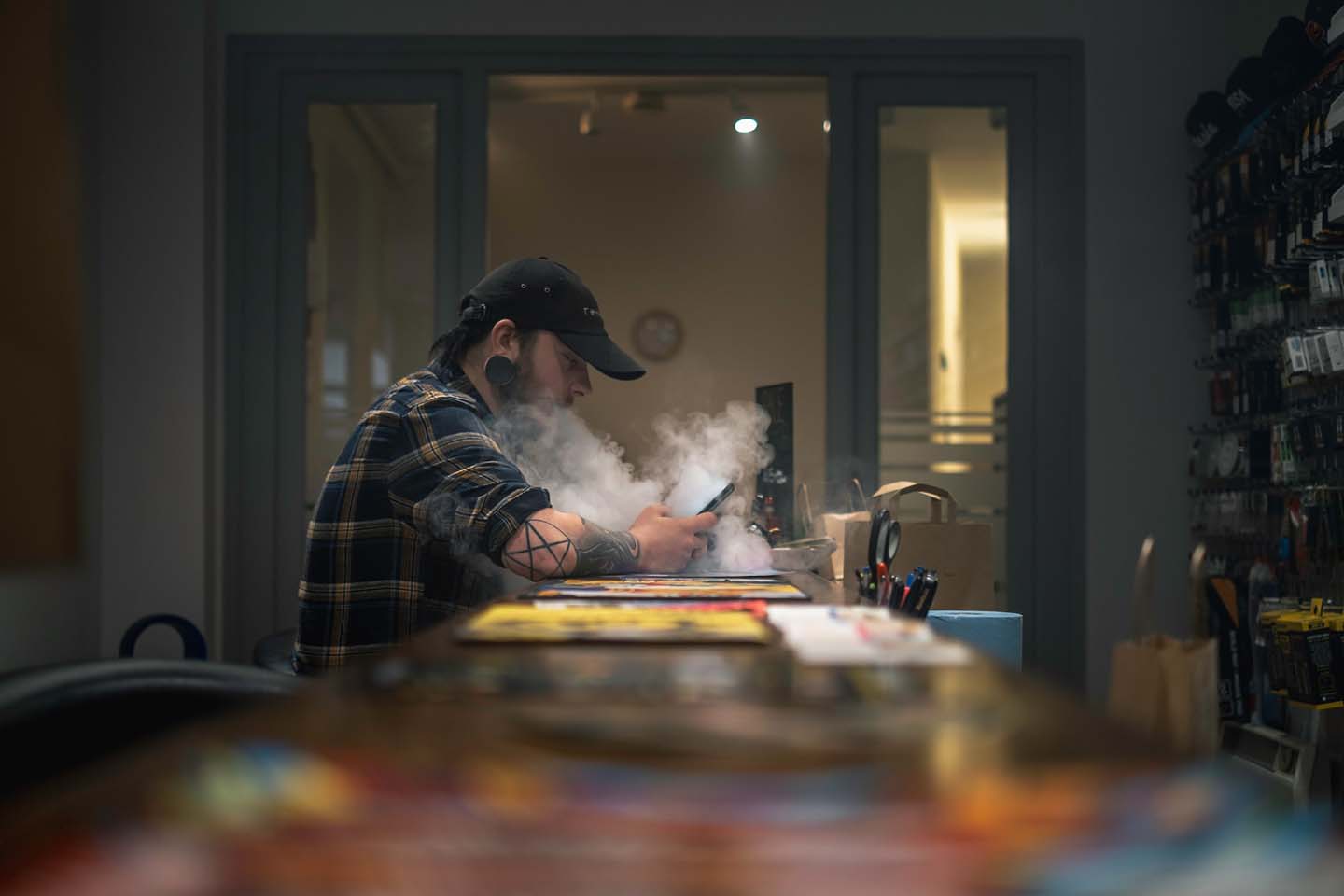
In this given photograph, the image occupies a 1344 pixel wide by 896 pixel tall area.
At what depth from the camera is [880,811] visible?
1.71 feet

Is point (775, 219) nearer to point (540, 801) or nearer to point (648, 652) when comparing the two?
point (648, 652)

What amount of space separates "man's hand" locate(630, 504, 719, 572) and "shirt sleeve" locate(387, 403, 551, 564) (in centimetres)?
20

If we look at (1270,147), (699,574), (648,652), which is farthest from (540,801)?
(1270,147)

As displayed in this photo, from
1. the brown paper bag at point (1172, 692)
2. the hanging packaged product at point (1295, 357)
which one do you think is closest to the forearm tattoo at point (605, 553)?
the brown paper bag at point (1172, 692)

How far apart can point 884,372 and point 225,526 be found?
2.24 meters

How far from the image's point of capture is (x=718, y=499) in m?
2.12

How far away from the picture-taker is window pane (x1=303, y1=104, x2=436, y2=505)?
4.09 meters

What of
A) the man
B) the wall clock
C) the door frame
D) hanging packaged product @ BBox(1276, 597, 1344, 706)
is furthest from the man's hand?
the wall clock

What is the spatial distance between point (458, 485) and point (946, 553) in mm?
898

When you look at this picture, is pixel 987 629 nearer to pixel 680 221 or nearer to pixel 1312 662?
pixel 1312 662

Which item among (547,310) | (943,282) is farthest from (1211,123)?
(547,310)

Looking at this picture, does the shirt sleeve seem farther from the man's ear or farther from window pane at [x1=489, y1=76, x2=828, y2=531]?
window pane at [x1=489, y1=76, x2=828, y2=531]

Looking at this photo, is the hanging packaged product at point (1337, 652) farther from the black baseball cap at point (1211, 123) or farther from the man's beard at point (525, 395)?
the man's beard at point (525, 395)

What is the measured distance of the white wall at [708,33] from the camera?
3961 mm
